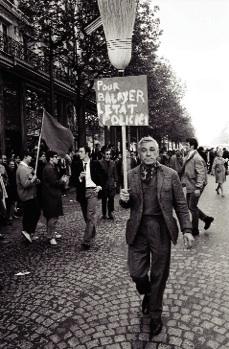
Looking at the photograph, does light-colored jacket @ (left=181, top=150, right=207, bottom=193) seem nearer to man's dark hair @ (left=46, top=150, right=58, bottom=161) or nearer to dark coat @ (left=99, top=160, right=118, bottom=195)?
man's dark hair @ (left=46, top=150, right=58, bottom=161)

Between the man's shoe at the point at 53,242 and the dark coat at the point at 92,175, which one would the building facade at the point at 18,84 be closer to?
the dark coat at the point at 92,175

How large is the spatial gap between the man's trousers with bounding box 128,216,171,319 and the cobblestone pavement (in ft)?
1.22

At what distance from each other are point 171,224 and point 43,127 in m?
5.46

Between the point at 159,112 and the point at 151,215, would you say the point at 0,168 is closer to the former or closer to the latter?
the point at 151,215

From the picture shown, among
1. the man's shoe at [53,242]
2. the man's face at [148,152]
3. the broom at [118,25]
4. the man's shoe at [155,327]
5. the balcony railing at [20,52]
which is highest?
the balcony railing at [20,52]

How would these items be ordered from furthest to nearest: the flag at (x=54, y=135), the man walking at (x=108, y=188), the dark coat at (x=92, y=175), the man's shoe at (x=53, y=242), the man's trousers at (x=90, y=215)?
the man walking at (x=108, y=188) → the flag at (x=54, y=135) → the man's shoe at (x=53, y=242) → the dark coat at (x=92, y=175) → the man's trousers at (x=90, y=215)

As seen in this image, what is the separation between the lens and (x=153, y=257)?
4.02 m

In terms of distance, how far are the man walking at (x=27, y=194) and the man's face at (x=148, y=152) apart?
452 cm

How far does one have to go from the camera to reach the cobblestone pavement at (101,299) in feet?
12.7

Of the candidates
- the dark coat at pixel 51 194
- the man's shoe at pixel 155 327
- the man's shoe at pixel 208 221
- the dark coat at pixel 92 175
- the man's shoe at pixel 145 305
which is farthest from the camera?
the man's shoe at pixel 208 221

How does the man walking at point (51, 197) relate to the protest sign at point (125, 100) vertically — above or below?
below

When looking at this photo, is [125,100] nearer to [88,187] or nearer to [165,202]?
[165,202]

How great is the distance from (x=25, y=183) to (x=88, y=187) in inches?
55.3

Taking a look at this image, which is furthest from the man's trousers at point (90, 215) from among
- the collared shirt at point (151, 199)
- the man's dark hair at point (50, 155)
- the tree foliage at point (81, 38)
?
the tree foliage at point (81, 38)
